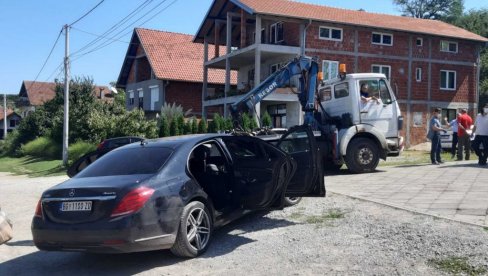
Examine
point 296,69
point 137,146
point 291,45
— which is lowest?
point 137,146

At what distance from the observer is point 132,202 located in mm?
5789

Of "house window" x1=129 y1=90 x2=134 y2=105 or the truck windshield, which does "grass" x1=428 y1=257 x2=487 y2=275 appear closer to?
the truck windshield

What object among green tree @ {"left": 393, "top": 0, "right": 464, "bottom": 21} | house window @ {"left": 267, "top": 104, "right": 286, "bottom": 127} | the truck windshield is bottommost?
house window @ {"left": 267, "top": 104, "right": 286, "bottom": 127}

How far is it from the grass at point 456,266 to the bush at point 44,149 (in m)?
28.7

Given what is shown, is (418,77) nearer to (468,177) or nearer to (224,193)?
(468,177)

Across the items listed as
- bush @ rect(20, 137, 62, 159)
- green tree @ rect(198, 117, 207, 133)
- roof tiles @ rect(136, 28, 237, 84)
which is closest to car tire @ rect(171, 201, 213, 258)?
green tree @ rect(198, 117, 207, 133)

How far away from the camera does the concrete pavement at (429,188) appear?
8.11m

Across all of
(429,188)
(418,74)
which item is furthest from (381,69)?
(429,188)

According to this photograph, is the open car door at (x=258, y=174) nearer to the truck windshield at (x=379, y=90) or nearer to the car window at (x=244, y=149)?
the car window at (x=244, y=149)

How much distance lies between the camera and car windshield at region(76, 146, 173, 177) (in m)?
6.48

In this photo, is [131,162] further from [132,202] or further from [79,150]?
[79,150]

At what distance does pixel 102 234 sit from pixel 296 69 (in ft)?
27.5

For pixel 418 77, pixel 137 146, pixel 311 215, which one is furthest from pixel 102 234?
pixel 418 77

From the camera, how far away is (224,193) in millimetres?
7293
